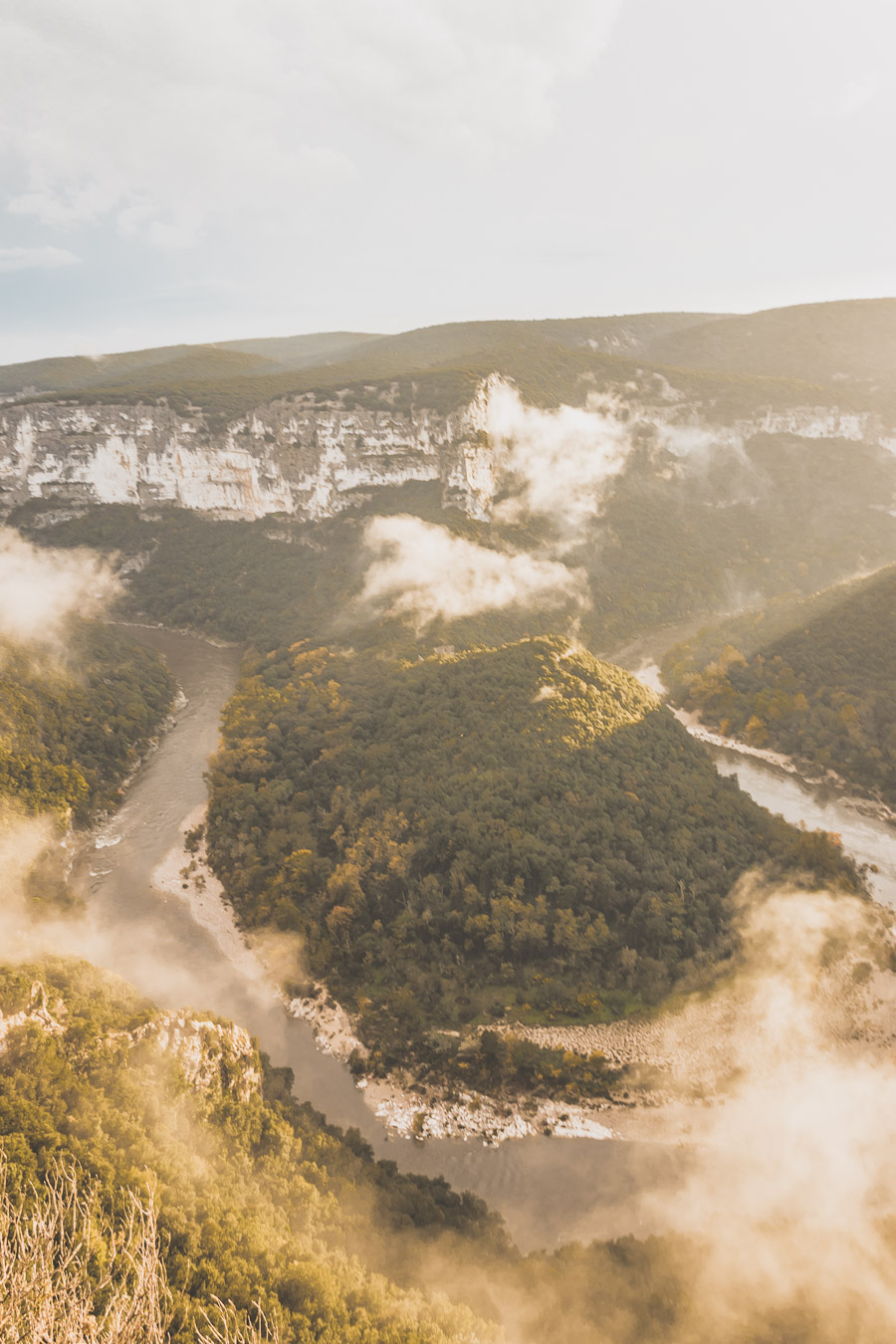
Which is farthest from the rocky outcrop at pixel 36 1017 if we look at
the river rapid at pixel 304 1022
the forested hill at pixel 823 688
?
the forested hill at pixel 823 688

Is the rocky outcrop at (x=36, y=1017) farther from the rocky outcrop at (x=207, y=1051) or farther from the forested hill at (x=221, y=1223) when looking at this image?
the rocky outcrop at (x=207, y=1051)

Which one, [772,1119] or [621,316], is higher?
[621,316]

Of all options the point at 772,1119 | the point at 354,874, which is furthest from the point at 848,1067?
the point at 354,874

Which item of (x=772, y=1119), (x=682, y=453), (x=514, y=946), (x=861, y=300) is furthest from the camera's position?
(x=861, y=300)

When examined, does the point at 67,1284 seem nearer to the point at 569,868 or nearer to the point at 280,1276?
the point at 280,1276

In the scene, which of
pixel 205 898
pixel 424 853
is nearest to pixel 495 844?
pixel 424 853

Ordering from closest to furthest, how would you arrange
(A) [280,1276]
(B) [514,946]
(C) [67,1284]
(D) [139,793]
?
(C) [67,1284] → (A) [280,1276] → (B) [514,946] → (D) [139,793]
